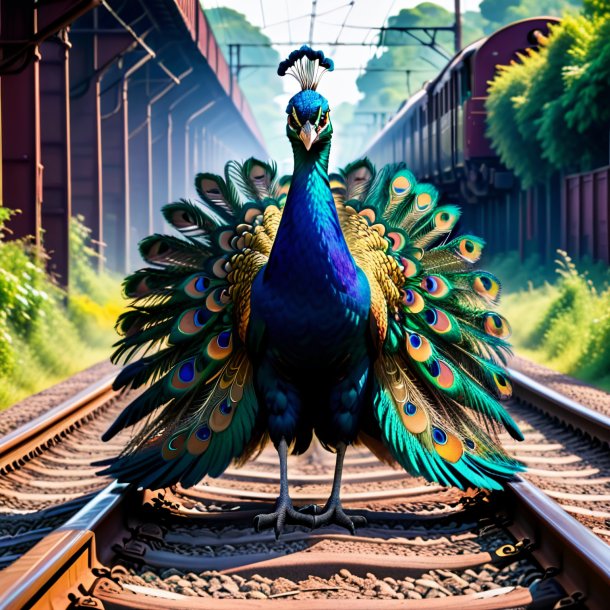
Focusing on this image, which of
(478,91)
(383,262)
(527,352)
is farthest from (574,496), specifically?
(478,91)

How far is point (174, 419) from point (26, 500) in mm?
→ 1444

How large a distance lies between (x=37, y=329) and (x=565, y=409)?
6.73 meters

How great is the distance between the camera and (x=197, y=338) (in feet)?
17.1

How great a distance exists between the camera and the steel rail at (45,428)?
7012 millimetres

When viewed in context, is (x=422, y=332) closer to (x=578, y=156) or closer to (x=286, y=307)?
(x=286, y=307)

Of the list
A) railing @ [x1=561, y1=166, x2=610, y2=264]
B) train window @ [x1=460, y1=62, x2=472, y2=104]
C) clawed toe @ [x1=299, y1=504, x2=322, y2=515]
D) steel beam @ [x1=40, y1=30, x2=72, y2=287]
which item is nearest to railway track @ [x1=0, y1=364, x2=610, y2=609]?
clawed toe @ [x1=299, y1=504, x2=322, y2=515]

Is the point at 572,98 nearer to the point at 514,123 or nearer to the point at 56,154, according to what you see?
the point at 514,123

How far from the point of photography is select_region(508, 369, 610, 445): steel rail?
7862mm

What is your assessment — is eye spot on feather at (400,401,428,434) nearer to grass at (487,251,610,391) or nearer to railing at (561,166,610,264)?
grass at (487,251,610,391)

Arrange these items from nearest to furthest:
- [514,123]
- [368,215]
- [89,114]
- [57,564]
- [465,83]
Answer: [57,564] → [368,215] → [89,114] → [514,123] → [465,83]

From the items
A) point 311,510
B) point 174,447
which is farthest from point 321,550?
point 174,447

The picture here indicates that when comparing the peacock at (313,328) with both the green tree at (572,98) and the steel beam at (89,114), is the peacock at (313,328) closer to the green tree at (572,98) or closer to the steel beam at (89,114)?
the green tree at (572,98)

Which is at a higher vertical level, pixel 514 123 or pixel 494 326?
pixel 514 123

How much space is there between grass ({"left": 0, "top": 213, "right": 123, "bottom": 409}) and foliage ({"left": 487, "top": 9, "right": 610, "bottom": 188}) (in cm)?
844
